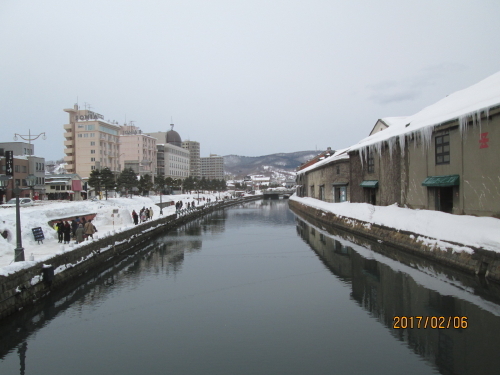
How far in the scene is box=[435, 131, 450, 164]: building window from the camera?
21.2m

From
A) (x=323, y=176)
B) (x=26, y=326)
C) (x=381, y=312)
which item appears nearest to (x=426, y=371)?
→ (x=381, y=312)

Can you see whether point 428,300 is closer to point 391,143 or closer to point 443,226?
point 443,226

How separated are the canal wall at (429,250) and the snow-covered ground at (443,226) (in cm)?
24

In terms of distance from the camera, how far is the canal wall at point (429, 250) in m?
14.4

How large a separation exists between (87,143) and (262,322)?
81694 mm

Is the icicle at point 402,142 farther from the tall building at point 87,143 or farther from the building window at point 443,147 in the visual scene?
the tall building at point 87,143

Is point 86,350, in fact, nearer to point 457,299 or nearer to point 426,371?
point 426,371

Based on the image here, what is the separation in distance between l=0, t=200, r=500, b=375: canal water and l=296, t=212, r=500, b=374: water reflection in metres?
0.05

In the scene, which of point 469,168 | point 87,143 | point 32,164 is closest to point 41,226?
point 469,168

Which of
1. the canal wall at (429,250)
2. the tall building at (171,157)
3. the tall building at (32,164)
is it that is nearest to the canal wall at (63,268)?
the canal wall at (429,250)

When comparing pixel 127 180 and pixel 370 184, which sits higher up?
pixel 127 180

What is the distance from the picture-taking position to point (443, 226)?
60.4 ft

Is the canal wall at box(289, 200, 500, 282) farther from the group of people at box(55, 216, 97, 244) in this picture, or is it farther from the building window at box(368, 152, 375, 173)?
the group of people at box(55, 216, 97, 244)

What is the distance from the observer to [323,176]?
167 feet
